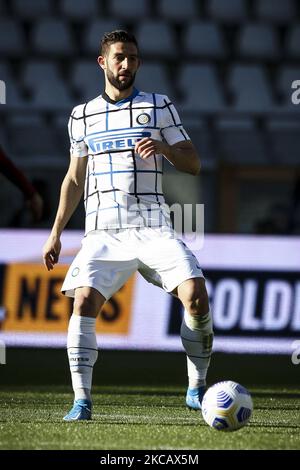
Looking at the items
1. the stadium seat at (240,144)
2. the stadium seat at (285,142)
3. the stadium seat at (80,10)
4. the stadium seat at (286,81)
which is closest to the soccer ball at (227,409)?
the stadium seat at (240,144)

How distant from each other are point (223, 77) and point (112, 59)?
11.0m

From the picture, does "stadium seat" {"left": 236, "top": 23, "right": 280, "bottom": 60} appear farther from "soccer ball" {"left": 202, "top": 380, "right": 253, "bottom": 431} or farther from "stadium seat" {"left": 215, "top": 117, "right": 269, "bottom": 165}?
"soccer ball" {"left": 202, "top": 380, "right": 253, "bottom": 431}

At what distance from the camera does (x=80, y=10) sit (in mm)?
17125

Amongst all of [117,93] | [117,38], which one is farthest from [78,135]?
[117,38]

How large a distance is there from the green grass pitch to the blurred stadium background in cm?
158

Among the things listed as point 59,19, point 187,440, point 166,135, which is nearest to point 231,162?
point 59,19

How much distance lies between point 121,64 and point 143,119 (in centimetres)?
32

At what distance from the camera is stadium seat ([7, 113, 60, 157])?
1447 cm

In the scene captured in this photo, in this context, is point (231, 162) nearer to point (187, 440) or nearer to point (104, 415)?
point (104, 415)

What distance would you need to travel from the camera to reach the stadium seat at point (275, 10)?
56.0 ft

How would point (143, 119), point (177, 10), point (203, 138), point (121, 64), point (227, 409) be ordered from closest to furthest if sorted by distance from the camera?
point (227, 409) < point (121, 64) < point (143, 119) < point (203, 138) < point (177, 10)

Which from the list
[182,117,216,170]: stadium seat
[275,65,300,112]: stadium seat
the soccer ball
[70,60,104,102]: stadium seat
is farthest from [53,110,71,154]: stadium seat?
the soccer ball

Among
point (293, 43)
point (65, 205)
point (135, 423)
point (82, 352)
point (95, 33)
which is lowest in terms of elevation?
point (135, 423)

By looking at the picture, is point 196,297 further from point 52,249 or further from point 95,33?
point 95,33
